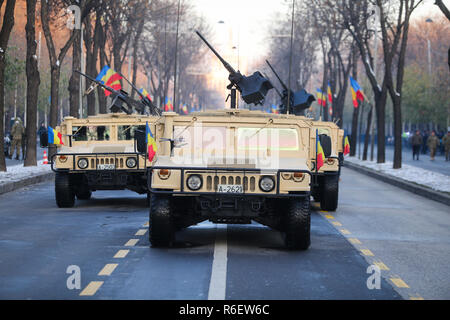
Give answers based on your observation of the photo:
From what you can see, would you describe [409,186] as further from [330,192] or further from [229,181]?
[229,181]

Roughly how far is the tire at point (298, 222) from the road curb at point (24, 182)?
1208cm

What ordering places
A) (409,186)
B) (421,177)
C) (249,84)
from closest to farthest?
(249,84) → (409,186) → (421,177)

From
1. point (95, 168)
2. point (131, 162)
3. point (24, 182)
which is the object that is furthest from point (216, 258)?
point (24, 182)

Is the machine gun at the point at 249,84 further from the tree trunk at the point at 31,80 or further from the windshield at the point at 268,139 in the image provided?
the tree trunk at the point at 31,80

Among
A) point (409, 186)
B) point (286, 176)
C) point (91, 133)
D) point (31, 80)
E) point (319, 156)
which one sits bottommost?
point (409, 186)

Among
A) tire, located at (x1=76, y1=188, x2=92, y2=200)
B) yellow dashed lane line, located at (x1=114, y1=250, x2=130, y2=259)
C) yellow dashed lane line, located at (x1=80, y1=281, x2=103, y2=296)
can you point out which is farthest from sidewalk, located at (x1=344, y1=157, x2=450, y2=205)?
yellow dashed lane line, located at (x1=80, y1=281, x2=103, y2=296)

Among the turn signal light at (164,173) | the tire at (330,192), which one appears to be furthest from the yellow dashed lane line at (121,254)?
the tire at (330,192)

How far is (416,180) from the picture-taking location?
28062mm

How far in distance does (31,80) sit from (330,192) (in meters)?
15.7

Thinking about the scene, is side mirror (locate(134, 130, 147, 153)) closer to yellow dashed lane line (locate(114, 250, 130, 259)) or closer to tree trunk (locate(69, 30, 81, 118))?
yellow dashed lane line (locate(114, 250, 130, 259))

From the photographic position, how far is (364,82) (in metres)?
86.2
